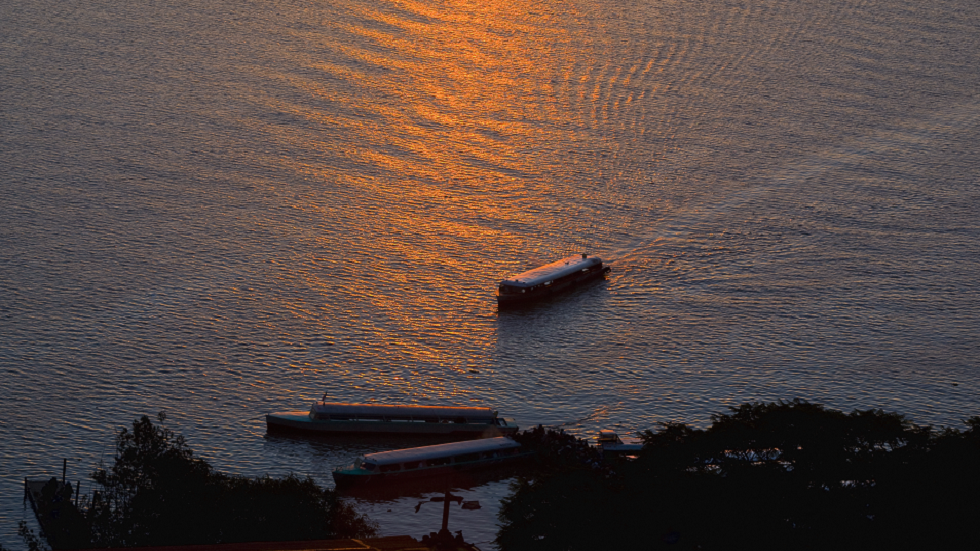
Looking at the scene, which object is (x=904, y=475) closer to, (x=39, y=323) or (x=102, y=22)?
(x=39, y=323)

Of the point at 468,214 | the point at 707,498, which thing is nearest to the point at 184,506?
the point at 707,498

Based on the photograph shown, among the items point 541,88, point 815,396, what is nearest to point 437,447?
point 815,396

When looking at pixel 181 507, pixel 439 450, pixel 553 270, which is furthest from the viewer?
pixel 553 270

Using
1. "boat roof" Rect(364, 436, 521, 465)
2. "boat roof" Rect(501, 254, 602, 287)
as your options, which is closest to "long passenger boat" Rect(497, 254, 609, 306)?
"boat roof" Rect(501, 254, 602, 287)

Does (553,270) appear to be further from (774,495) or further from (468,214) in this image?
(774,495)

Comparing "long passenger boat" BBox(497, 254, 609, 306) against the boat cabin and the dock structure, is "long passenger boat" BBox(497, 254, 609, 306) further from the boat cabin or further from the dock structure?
the dock structure

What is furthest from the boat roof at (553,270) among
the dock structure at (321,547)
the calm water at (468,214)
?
the dock structure at (321,547)

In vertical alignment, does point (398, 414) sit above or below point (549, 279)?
below
